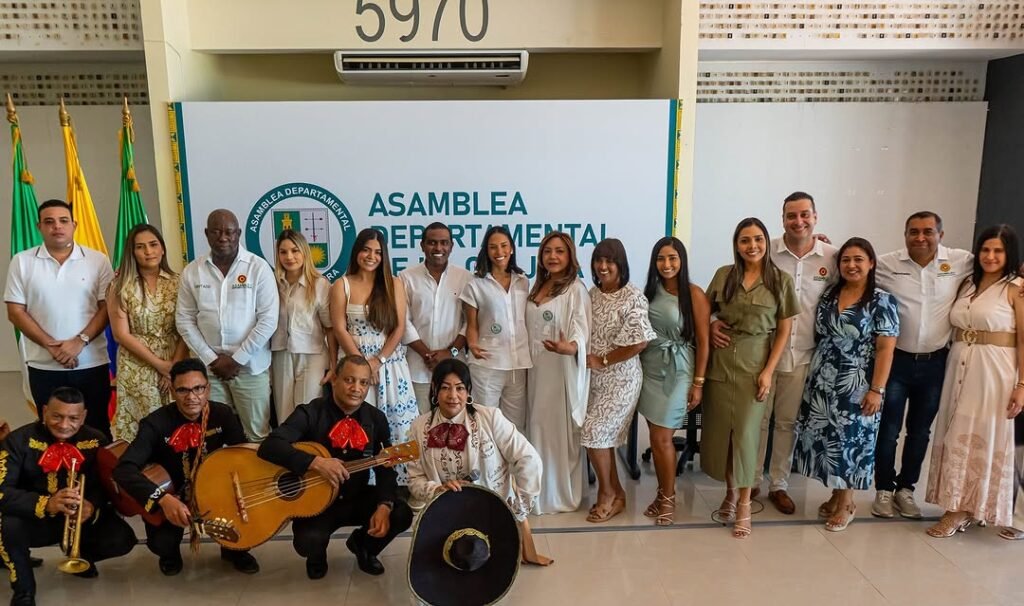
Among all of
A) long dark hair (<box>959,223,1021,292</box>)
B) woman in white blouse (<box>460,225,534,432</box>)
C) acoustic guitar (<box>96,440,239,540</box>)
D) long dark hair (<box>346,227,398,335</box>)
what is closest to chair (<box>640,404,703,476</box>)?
woman in white blouse (<box>460,225,534,432</box>)

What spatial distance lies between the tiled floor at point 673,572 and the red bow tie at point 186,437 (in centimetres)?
57

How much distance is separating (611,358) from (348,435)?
1234mm

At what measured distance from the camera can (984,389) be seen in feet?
10.1

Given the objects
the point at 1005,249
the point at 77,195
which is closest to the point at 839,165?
the point at 1005,249

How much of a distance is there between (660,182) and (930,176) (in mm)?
2743

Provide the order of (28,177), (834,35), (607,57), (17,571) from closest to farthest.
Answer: (17,571)
(28,177)
(834,35)
(607,57)

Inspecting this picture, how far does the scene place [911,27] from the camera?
16.9ft

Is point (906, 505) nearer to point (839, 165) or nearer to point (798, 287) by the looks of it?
point (798, 287)

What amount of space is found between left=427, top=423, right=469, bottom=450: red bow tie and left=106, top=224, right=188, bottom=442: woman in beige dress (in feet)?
4.61

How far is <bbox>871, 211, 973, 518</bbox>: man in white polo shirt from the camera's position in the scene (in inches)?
125

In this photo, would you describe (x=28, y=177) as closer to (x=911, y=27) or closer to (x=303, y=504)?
(x=303, y=504)

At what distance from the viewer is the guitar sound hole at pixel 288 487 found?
2.71 meters

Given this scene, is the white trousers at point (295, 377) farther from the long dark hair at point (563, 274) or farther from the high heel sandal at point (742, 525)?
the high heel sandal at point (742, 525)

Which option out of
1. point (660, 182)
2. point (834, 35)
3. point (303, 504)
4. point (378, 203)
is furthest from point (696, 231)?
point (303, 504)
